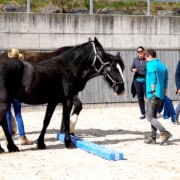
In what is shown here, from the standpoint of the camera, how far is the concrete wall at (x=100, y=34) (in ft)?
58.6

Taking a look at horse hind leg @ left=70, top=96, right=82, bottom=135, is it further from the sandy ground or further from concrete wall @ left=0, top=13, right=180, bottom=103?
concrete wall @ left=0, top=13, right=180, bottom=103

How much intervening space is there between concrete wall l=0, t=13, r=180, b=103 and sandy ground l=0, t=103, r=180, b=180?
3.82 metres

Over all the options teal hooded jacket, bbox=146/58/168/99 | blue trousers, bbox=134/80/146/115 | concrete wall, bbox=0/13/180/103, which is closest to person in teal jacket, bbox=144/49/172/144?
teal hooded jacket, bbox=146/58/168/99

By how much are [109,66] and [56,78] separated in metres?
1.15

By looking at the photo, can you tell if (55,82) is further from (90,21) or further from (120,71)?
(90,21)

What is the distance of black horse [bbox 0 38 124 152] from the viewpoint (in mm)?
10242

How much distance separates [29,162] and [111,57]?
2.90 metres

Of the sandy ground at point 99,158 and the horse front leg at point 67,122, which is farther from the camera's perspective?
the horse front leg at point 67,122

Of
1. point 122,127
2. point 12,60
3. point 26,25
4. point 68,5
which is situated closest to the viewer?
point 12,60

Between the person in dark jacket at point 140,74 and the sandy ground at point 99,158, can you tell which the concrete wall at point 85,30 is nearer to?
the person in dark jacket at point 140,74

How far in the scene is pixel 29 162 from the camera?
9.47 meters

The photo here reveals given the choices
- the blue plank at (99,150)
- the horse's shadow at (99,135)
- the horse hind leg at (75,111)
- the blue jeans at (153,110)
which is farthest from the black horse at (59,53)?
the blue jeans at (153,110)

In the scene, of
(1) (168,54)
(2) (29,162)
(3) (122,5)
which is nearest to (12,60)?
(2) (29,162)

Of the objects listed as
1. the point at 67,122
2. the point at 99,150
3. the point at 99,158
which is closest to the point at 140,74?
the point at 67,122
